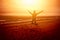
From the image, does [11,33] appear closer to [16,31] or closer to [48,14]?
[16,31]

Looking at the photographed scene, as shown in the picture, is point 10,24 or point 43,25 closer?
point 10,24

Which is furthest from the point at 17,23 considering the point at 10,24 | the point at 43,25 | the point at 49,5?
the point at 49,5

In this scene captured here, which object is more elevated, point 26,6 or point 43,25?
point 26,6

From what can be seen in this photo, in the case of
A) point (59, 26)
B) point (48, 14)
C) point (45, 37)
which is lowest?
point (45, 37)

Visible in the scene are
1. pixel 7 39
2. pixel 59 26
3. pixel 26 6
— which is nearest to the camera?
pixel 7 39

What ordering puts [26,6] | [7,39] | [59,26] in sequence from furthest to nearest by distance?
[59,26], [26,6], [7,39]

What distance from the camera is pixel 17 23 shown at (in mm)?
1268

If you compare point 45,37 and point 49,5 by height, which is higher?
point 49,5

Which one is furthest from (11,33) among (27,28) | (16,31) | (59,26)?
(59,26)

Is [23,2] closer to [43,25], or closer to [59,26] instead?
[43,25]

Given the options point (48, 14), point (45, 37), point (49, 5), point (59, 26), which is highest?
point (49, 5)

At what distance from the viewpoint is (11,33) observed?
1.26 meters

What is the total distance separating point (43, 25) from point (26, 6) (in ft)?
0.95

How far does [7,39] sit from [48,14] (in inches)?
21.4
